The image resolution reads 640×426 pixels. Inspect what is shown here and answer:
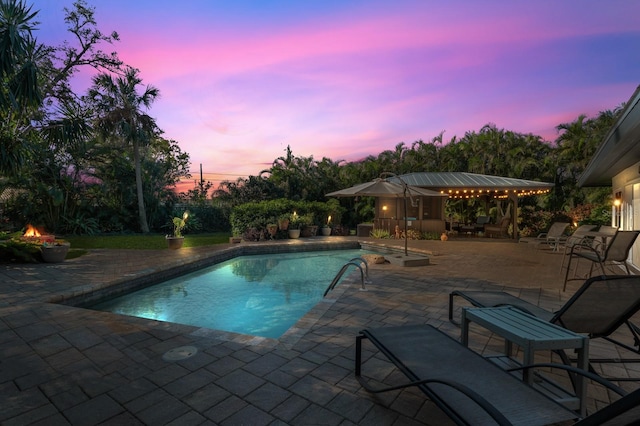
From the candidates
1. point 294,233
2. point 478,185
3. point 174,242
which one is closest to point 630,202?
point 478,185

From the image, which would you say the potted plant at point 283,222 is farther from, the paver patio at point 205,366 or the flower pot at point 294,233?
the paver patio at point 205,366

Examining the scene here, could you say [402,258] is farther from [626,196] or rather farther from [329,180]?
[329,180]

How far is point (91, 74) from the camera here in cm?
1683

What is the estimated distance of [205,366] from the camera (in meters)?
2.94

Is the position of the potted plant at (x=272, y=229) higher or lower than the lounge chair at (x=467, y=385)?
higher

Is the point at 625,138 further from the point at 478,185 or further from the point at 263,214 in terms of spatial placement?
the point at 263,214

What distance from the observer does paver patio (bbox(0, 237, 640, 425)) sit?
2277 millimetres

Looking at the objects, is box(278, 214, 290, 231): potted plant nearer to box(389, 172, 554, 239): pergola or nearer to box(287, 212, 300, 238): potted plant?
box(287, 212, 300, 238): potted plant

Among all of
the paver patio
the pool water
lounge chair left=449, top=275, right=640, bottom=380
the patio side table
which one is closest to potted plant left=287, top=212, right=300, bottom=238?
the pool water

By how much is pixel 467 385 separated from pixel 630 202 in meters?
9.16

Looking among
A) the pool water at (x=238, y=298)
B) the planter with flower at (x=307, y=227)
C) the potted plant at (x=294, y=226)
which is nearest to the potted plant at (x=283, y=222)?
the potted plant at (x=294, y=226)

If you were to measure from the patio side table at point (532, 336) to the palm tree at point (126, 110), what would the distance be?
1834 centimetres

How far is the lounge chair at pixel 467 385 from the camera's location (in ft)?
4.88

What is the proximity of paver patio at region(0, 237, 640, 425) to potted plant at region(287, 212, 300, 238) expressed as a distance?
320 inches
